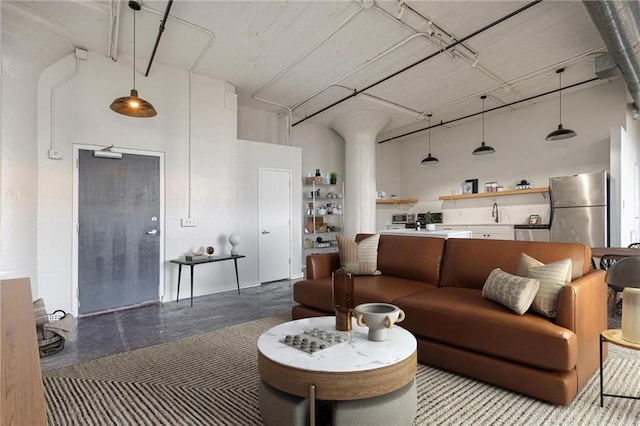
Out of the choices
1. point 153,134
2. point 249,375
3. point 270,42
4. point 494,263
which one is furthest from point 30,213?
point 494,263

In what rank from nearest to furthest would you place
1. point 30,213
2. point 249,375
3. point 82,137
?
point 249,375 → point 30,213 → point 82,137

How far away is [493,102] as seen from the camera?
6.50 meters

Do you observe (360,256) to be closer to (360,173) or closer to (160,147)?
(160,147)

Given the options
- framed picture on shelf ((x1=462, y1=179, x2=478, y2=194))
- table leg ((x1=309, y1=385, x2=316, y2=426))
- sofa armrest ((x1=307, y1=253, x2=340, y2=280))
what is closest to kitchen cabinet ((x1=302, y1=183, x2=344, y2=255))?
framed picture on shelf ((x1=462, y1=179, x2=478, y2=194))

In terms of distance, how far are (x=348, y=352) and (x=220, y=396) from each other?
100 centimetres

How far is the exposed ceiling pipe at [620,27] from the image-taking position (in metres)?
2.90

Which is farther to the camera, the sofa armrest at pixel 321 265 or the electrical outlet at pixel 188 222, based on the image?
the electrical outlet at pixel 188 222

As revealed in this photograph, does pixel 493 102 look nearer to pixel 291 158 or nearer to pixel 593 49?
pixel 593 49

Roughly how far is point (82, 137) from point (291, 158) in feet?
10.9

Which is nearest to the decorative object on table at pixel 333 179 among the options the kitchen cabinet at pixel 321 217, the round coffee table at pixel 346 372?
the kitchen cabinet at pixel 321 217

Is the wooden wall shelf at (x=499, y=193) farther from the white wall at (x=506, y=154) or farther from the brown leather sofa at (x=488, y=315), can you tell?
the brown leather sofa at (x=488, y=315)

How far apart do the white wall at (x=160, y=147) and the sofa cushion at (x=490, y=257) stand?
11.7ft

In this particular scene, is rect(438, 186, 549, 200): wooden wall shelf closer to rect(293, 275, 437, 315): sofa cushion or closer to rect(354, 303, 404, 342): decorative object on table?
rect(293, 275, 437, 315): sofa cushion

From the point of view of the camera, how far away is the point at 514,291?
2246 millimetres
